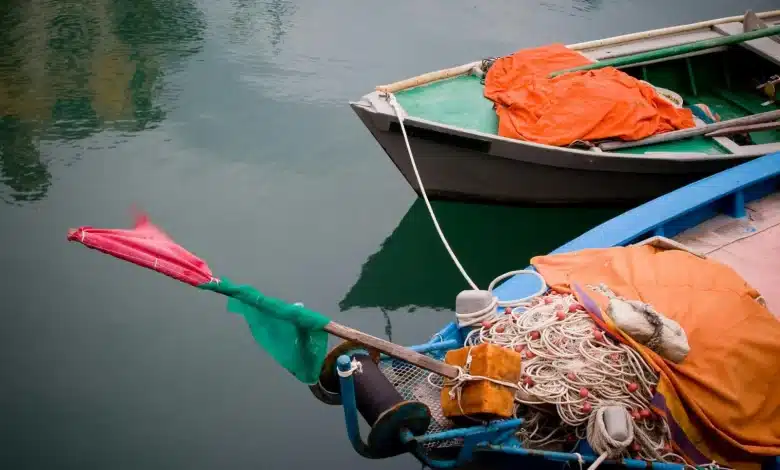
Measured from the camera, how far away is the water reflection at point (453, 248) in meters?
6.40

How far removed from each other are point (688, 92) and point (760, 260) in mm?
3983

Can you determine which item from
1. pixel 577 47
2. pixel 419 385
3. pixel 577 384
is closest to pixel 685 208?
pixel 577 384

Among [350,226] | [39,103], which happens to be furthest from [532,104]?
[39,103]

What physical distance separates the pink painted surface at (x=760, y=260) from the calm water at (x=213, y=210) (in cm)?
208

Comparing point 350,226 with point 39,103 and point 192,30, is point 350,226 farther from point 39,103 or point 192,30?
point 192,30

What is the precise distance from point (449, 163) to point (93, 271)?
360cm

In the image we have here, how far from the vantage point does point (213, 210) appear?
23.4 feet

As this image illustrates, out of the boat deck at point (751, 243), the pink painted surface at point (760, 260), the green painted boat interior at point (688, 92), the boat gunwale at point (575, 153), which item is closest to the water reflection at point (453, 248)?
the boat gunwale at point (575, 153)

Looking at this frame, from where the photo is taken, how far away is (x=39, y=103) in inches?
348

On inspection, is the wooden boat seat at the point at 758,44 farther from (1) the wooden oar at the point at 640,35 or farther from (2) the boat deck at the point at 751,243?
(2) the boat deck at the point at 751,243

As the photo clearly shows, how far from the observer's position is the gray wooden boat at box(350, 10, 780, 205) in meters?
6.30

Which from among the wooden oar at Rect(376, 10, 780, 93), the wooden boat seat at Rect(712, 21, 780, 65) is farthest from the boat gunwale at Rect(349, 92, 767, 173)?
the wooden boat seat at Rect(712, 21, 780, 65)

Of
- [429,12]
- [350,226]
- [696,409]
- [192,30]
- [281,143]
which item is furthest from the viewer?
[429,12]

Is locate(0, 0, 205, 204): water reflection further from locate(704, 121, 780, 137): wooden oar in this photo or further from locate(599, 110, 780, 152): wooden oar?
locate(704, 121, 780, 137): wooden oar
